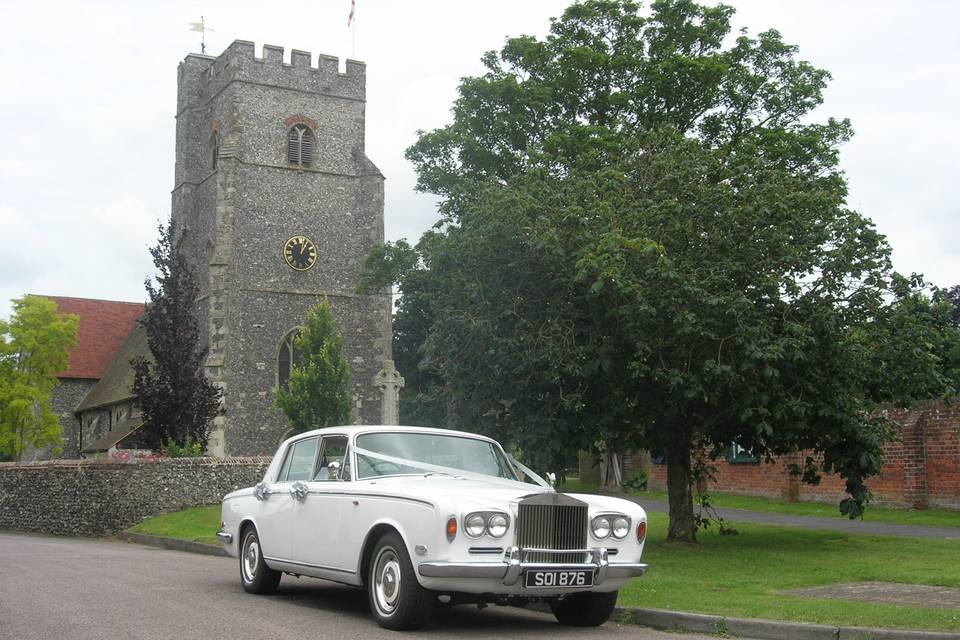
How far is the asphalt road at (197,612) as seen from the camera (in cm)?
874

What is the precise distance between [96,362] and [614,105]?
35.2 metres

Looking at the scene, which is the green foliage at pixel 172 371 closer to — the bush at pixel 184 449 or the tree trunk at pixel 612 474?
the bush at pixel 184 449

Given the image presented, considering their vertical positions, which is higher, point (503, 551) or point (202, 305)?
point (202, 305)

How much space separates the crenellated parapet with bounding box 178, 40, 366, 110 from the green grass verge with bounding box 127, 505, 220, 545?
2599 cm

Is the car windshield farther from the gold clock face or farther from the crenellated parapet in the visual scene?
the crenellated parapet

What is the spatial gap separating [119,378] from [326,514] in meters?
45.7

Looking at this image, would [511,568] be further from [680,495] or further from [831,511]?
[831,511]

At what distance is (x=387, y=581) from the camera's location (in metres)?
9.20

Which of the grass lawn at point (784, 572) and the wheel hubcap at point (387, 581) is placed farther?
the grass lawn at point (784, 572)

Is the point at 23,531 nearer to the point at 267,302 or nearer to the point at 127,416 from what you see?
the point at 267,302

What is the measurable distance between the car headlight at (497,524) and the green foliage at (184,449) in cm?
1817

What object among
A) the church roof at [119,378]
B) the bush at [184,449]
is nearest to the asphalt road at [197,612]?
the bush at [184,449]

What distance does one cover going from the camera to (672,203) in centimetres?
1528

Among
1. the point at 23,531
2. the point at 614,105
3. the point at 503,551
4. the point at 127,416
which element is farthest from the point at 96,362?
the point at 503,551
